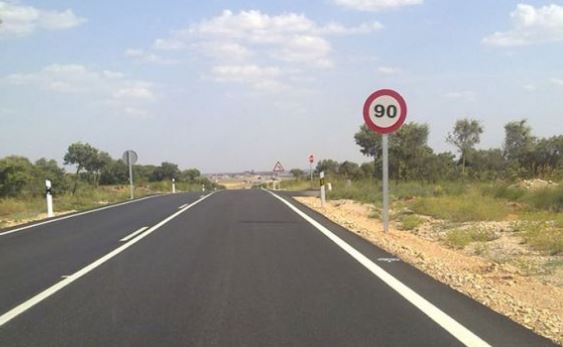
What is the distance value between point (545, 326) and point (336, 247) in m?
5.69

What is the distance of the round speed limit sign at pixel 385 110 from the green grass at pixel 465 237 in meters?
2.65

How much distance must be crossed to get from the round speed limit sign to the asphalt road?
2.67m

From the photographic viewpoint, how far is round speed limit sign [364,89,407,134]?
1386cm

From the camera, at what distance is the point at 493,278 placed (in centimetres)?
891

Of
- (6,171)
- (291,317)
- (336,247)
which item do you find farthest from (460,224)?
(6,171)

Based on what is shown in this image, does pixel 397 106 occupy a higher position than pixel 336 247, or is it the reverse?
pixel 397 106

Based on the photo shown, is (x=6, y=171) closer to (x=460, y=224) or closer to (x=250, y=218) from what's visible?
(x=250, y=218)

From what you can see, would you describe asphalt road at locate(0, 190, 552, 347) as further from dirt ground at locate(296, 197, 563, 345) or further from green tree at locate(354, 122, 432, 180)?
green tree at locate(354, 122, 432, 180)

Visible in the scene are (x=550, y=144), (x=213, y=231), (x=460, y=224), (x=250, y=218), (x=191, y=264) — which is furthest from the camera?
(x=550, y=144)

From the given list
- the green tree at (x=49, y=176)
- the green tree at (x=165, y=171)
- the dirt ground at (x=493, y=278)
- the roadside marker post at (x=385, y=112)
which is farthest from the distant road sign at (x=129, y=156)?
the green tree at (x=165, y=171)

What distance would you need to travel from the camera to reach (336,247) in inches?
461

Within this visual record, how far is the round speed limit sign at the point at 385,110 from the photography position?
13859mm

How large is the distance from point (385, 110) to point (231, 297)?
7647 millimetres

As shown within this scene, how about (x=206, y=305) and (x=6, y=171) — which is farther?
(x=6, y=171)
